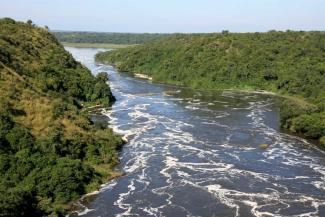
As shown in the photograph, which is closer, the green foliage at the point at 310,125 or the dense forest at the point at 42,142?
the dense forest at the point at 42,142

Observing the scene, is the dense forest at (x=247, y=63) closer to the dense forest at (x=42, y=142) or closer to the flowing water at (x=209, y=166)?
the flowing water at (x=209, y=166)

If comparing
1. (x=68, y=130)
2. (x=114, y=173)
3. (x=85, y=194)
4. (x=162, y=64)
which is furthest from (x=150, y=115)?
(x=162, y=64)

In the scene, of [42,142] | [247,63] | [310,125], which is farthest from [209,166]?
[247,63]

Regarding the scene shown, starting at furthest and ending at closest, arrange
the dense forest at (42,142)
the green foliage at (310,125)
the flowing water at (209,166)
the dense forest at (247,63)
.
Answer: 1. the dense forest at (247,63)
2. the green foliage at (310,125)
3. the flowing water at (209,166)
4. the dense forest at (42,142)

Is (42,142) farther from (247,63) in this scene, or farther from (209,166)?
(247,63)

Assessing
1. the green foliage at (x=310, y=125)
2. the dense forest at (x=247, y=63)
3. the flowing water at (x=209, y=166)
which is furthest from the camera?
the dense forest at (x=247, y=63)

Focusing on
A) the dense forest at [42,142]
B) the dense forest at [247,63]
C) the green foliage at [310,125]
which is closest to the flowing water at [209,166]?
the green foliage at [310,125]

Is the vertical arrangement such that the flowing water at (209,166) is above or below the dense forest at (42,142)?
below
